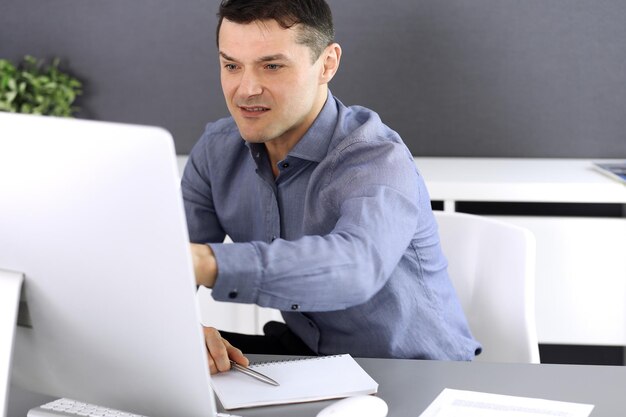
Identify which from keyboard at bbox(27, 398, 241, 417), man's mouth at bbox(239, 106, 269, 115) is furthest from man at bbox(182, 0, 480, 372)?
keyboard at bbox(27, 398, 241, 417)

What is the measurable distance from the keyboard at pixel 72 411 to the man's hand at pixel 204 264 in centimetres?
20

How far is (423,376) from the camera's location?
1.46 m

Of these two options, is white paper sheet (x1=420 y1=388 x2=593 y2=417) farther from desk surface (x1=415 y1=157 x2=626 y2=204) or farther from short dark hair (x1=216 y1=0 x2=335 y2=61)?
desk surface (x1=415 y1=157 x2=626 y2=204)

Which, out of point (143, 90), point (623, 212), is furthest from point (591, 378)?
point (143, 90)

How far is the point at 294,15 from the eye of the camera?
1844 mm

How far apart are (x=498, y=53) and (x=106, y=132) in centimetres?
247

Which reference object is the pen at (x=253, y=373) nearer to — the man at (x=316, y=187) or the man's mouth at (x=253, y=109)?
the man at (x=316, y=187)

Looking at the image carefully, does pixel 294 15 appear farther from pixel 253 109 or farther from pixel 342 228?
pixel 342 228

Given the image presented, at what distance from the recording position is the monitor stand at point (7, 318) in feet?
3.60

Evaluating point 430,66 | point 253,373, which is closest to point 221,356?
point 253,373

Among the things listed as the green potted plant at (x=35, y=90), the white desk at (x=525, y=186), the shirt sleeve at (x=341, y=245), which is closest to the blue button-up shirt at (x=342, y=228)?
the shirt sleeve at (x=341, y=245)

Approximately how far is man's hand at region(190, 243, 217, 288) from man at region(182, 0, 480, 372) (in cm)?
27

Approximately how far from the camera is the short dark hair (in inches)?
71.5

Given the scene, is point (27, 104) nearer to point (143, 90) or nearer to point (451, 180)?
point (143, 90)
